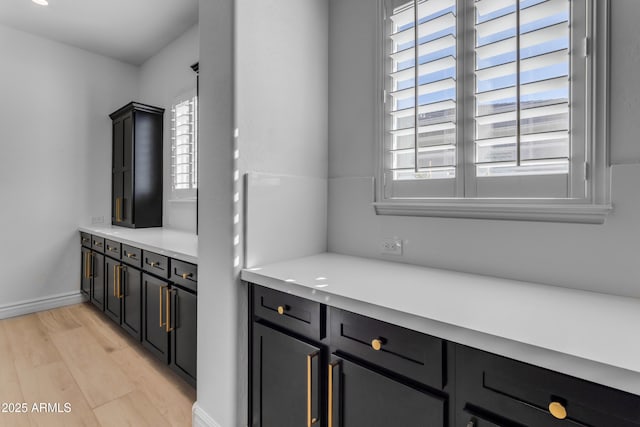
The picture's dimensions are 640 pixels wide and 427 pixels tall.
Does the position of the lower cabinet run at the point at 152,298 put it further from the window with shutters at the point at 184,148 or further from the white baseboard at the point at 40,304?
the window with shutters at the point at 184,148

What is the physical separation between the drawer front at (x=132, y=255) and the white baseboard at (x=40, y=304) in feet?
5.15

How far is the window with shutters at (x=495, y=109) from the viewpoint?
1.20 m

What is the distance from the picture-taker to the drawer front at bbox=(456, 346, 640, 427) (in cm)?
69

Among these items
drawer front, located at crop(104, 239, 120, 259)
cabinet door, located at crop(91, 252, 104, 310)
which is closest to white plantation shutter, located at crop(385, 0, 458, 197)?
drawer front, located at crop(104, 239, 120, 259)

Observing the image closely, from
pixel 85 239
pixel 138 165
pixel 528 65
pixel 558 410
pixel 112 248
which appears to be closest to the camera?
pixel 558 410

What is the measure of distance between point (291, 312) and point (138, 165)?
295 centimetres

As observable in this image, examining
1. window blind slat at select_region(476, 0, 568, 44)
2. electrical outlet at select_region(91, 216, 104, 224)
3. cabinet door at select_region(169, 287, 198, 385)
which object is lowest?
cabinet door at select_region(169, 287, 198, 385)

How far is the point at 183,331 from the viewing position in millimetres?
2014

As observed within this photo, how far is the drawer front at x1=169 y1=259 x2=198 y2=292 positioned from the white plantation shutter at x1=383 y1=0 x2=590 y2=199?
1233mm

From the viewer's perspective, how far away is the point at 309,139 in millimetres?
1899

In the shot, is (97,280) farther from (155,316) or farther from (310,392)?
(310,392)

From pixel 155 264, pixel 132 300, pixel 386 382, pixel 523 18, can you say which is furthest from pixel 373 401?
pixel 132 300

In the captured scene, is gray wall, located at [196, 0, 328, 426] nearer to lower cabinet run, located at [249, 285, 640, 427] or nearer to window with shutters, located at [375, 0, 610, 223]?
lower cabinet run, located at [249, 285, 640, 427]

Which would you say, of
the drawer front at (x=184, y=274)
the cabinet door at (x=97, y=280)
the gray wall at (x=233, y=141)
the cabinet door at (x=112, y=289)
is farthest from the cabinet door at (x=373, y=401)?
the cabinet door at (x=97, y=280)
